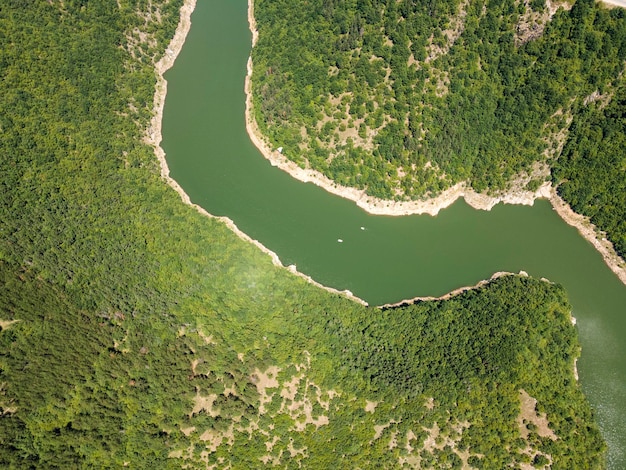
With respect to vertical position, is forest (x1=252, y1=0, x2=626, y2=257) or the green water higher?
forest (x1=252, y1=0, x2=626, y2=257)

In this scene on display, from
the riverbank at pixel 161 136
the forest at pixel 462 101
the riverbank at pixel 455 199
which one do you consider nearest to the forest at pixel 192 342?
the riverbank at pixel 161 136

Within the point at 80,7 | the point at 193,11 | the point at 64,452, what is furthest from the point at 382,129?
the point at 64,452

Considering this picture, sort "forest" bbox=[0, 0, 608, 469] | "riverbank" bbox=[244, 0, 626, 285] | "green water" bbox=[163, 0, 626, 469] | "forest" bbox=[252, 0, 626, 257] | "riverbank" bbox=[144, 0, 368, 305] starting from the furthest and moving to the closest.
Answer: "riverbank" bbox=[244, 0, 626, 285], "forest" bbox=[252, 0, 626, 257], "green water" bbox=[163, 0, 626, 469], "riverbank" bbox=[144, 0, 368, 305], "forest" bbox=[0, 0, 608, 469]

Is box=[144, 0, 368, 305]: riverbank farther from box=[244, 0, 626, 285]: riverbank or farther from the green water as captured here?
box=[244, 0, 626, 285]: riverbank

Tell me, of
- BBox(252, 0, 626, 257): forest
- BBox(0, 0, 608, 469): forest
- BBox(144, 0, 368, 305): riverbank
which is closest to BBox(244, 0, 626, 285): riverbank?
BBox(252, 0, 626, 257): forest

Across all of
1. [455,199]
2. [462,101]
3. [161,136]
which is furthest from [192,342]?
[462,101]
